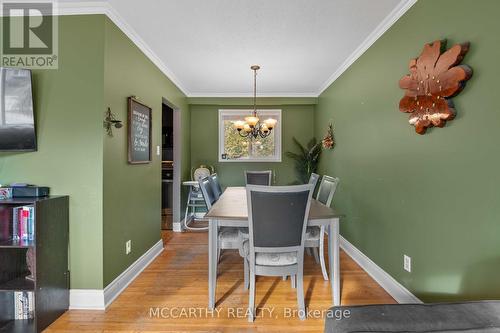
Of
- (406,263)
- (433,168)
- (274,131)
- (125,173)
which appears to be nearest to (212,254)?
(125,173)

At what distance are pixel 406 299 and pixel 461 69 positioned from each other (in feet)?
5.57

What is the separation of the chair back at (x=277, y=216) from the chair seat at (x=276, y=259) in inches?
2.8

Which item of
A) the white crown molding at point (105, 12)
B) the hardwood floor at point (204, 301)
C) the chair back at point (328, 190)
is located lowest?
the hardwood floor at point (204, 301)

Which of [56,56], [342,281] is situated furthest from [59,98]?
[342,281]

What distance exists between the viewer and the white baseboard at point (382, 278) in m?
1.97

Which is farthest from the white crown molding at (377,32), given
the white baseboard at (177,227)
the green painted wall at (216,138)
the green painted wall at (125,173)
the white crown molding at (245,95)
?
the white baseboard at (177,227)

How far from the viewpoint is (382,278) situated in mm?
2318

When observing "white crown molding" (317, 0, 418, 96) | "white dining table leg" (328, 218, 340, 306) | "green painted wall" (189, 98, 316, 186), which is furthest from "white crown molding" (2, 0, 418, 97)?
"white dining table leg" (328, 218, 340, 306)

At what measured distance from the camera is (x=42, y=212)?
1733 millimetres

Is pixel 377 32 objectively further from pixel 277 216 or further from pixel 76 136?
pixel 76 136

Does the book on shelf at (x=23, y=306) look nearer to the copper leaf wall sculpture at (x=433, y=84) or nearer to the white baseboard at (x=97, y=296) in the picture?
the white baseboard at (x=97, y=296)

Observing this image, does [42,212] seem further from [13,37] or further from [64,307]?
[13,37]

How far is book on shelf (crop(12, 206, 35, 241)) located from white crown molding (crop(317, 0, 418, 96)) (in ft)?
10.5

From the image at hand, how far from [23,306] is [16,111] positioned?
147 cm
